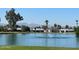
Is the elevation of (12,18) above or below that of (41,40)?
above

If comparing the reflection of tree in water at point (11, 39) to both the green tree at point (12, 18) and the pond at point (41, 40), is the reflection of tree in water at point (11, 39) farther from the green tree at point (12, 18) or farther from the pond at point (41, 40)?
the green tree at point (12, 18)

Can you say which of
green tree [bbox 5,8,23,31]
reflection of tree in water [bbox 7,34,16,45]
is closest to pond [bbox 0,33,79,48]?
reflection of tree in water [bbox 7,34,16,45]

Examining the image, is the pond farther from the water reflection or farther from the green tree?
the green tree

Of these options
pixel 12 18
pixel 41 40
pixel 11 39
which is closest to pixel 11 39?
pixel 11 39

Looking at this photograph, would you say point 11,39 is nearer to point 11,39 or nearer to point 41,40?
point 11,39

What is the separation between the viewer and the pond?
7160mm

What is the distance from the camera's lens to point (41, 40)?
7184 mm

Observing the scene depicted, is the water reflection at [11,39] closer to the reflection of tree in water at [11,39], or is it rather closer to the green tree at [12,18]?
the reflection of tree in water at [11,39]

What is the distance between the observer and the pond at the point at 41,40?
7.16 m

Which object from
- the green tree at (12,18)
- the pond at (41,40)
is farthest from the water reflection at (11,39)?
the green tree at (12,18)

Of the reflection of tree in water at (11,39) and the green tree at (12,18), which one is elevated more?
the green tree at (12,18)

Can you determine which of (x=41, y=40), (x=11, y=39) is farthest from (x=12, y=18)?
(x=41, y=40)
